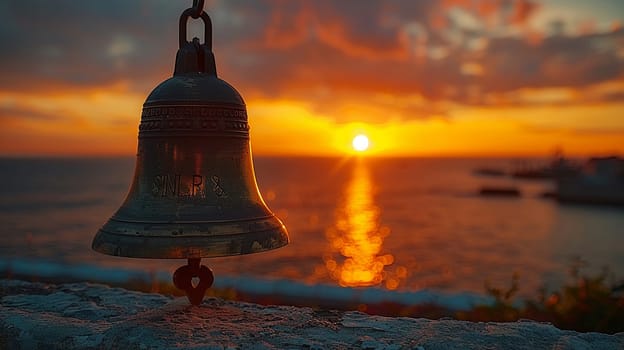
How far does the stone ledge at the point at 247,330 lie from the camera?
253 cm

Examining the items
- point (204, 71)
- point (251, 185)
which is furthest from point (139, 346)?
point (204, 71)

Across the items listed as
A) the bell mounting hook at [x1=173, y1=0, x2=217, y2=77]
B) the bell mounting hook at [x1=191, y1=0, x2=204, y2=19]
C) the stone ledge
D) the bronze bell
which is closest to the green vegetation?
the stone ledge

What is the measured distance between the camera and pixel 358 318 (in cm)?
293

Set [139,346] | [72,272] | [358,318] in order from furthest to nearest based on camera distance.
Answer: [72,272], [358,318], [139,346]

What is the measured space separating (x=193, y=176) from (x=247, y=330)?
0.81 meters

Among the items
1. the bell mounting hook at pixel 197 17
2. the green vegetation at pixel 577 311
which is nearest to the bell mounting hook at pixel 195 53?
the bell mounting hook at pixel 197 17

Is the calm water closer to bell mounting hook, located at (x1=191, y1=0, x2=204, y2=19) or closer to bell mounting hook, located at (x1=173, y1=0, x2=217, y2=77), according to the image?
bell mounting hook, located at (x1=173, y1=0, x2=217, y2=77)

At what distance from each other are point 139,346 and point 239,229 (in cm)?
70

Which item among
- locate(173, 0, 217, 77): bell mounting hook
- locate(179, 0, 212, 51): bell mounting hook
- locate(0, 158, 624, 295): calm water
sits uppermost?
locate(179, 0, 212, 51): bell mounting hook

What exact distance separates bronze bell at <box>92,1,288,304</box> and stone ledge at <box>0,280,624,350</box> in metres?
0.30

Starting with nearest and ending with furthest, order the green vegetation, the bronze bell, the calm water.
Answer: the bronze bell < the green vegetation < the calm water

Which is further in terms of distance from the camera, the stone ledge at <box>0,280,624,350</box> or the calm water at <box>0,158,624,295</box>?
the calm water at <box>0,158,624,295</box>

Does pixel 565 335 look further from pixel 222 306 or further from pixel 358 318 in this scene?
pixel 222 306

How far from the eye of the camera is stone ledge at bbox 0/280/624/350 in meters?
2.53
